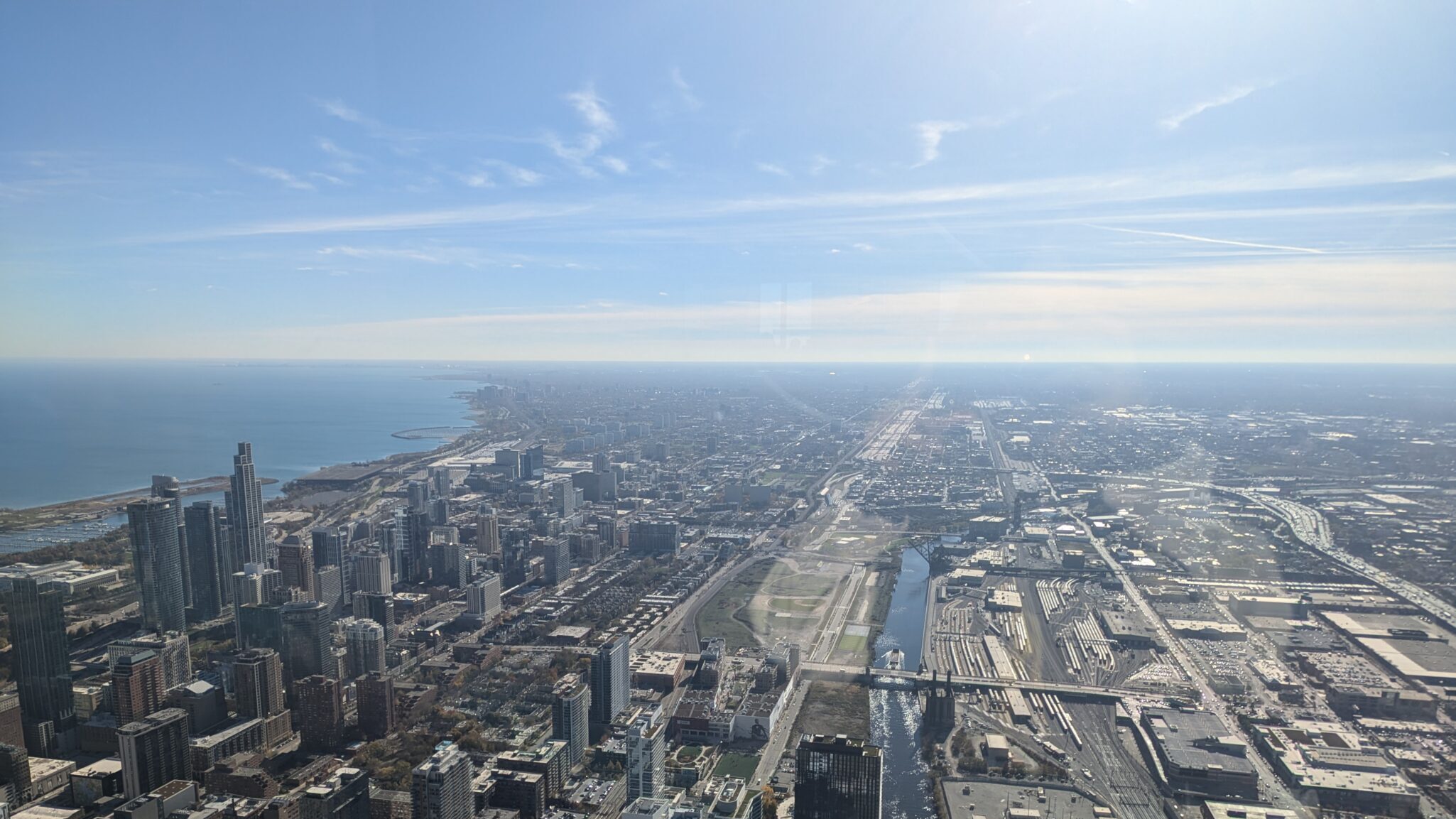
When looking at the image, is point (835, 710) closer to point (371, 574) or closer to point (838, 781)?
point (838, 781)

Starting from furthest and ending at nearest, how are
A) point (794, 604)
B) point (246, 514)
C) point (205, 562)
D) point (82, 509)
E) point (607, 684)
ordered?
1. point (82, 509)
2. point (246, 514)
3. point (794, 604)
4. point (205, 562)
5. point (607, 684)

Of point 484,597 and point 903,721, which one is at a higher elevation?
point 484,597

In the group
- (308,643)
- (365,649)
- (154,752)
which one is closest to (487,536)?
(365,649)

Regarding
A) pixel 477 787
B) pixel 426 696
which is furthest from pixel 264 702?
pixel 477 787

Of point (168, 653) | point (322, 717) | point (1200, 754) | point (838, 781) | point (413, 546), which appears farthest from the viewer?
point (413, 546)

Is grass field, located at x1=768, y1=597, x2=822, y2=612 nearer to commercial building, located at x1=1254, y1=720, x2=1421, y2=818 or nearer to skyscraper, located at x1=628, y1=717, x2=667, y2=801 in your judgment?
skyscraper, located at x1=628, y1=717, x2=667, y2=801

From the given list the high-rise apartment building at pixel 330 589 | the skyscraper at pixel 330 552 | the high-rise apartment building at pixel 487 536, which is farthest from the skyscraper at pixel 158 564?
the high-rise apartment building at pixel 487 536

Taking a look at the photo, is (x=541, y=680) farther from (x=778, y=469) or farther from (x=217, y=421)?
(x=217, y=421)

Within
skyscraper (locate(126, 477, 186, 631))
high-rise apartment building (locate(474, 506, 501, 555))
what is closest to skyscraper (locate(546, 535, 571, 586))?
high-rise apartment building (locate(474, 506, 501, 555))
